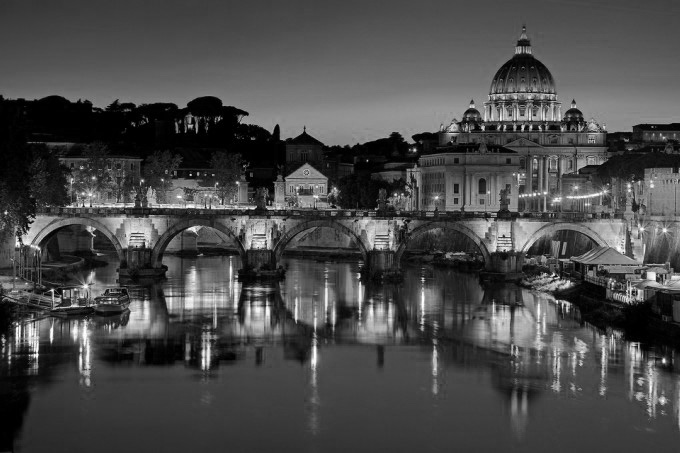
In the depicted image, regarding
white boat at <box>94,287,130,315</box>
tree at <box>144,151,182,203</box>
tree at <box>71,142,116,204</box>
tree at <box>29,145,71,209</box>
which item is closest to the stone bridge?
tree at <box>29,145,71,209</box>

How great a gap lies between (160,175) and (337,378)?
68163mm

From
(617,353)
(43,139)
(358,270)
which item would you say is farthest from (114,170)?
(617,353)

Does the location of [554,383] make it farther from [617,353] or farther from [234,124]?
[234,124]

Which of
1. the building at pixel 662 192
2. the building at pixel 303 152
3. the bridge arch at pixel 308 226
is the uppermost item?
the building at pixel 303 152

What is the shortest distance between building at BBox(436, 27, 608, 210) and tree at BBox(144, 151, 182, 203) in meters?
43.1

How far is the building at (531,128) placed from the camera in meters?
142

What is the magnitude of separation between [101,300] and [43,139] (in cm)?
5886

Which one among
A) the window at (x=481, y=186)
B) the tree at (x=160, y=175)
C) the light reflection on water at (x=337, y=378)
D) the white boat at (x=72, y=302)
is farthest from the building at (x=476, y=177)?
the white boat at (x=72, y=302)

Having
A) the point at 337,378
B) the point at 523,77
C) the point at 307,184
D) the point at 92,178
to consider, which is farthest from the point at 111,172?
the point at 337,378

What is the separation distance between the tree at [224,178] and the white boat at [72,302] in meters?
49.6

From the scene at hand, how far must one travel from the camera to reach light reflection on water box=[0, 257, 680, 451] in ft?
102

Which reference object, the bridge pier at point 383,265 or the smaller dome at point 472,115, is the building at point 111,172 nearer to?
the bridge pier at point 383,265

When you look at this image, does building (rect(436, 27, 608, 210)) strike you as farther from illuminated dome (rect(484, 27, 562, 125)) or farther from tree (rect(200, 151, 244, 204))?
tree (rect(200, 151, 244, 204))

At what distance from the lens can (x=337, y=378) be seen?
37906 millimetres
